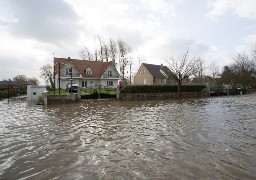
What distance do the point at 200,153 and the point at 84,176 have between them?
3029 mm

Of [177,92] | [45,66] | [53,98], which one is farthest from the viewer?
[45,66]

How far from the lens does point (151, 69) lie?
59469 millimetres

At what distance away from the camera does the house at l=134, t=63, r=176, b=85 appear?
191 feet

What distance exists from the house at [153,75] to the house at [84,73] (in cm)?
1176

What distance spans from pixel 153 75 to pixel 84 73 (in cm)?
1935

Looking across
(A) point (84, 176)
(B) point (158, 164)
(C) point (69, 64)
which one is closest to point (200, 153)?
(B) point (158, 164)

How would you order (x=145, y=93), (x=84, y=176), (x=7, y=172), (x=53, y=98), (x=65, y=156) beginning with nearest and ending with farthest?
(x=84, y=176) → (x=7, y=172) → (x=65, y=156) → (x=53, y=98) → (x=145, y=93)

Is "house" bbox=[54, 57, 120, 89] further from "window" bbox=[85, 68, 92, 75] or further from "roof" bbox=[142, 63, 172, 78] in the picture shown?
"roof" bbox=[142, 63, 172, 78]

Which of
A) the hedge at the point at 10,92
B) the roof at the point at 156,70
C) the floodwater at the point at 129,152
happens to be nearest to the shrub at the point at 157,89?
the hedge at the point at 10,92

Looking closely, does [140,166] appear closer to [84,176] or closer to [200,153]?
[84,176]

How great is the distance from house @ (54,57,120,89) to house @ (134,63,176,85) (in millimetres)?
11756

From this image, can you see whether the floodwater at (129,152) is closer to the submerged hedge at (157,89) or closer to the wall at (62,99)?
the wall at (62,99)

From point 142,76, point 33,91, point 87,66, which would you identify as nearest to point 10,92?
point 33,91

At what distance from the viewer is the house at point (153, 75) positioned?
58.1 meters
